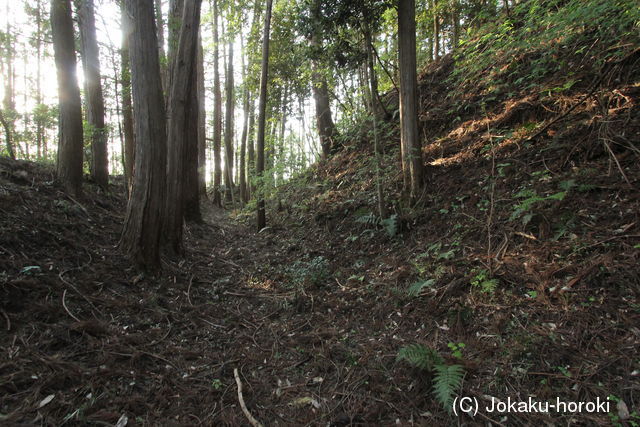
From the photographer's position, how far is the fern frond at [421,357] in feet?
8.04

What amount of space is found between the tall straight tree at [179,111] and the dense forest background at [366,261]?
0.12 ft

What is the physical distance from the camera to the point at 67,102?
606cm

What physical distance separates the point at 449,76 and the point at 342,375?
7.66 m

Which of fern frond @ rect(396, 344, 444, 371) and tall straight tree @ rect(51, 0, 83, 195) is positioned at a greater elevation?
tall straight tree @ rect(51, 0, 83, 195)

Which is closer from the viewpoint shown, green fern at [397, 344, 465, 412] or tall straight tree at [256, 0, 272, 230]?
green fern at [397, 344, 465, 412]

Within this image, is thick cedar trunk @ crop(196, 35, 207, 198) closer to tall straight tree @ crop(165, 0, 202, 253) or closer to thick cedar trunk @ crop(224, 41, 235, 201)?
thick cedar trunk @ crop(224, 41, 235, 201)

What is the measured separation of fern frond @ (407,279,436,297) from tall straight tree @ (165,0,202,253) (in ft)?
13.0

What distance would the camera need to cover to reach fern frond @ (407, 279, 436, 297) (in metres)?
3.55

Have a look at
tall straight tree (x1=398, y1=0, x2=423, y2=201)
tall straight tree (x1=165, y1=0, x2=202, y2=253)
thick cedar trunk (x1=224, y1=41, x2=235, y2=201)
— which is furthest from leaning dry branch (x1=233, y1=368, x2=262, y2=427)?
thick cedar trunk (x1=224, y1=41, x2=235, y2=201)

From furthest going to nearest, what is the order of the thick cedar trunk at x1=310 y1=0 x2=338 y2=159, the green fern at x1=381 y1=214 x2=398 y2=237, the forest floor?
the thick cedar trunk at x1=310 y1=0 x2=338 y2=159, the green fern at x1=381 y1=214 x2=398 y2=237, the forest floor

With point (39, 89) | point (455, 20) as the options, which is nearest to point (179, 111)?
point (455, 20)

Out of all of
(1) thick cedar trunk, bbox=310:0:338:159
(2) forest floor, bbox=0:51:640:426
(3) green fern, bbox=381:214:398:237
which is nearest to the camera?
(2) forest floor, bbox=0:51:640:426

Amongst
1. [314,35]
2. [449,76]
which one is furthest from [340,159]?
[314,35]

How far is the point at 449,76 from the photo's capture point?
25.6 feet
